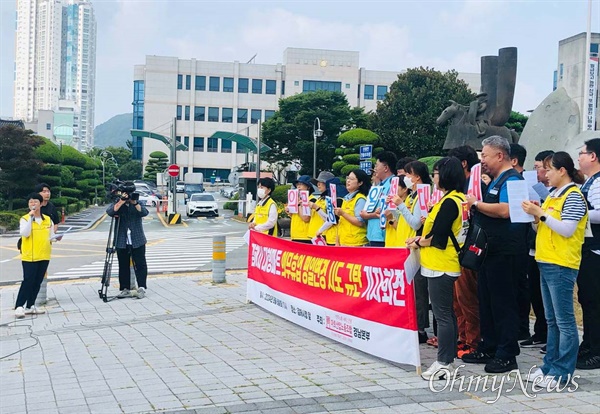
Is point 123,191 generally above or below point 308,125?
below

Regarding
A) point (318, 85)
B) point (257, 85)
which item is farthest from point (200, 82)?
point (318, 85)

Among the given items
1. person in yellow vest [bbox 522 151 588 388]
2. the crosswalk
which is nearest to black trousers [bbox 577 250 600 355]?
person in yellow vest [bbox 522 151 588 388]

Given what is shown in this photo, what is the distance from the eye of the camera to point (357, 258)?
6648mm

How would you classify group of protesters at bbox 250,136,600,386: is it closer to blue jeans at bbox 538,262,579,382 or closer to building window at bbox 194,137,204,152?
blue jeans at bbox 538,262,579,382

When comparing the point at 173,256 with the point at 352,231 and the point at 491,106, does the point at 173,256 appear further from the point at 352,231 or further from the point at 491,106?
the point at 352,231

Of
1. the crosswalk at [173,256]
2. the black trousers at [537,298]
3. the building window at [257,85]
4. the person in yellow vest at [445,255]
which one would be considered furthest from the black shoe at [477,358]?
the building window at [257,85]

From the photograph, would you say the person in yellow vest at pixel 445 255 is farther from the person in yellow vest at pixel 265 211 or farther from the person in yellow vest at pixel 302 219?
the person in yellow vest at pixel 265 211

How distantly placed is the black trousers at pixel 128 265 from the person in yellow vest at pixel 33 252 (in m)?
1.42

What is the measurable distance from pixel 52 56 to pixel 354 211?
169m

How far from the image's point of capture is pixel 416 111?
44000mm

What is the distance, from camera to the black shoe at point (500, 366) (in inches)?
225

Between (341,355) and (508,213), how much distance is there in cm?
228

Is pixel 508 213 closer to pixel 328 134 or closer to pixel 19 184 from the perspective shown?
pixel 19 184

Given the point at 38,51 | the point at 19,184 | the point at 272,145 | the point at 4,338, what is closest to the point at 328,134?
the point at 272,145
